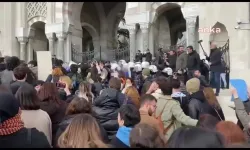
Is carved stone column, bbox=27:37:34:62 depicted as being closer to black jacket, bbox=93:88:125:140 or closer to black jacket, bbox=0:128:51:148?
black jacket, bbox=93:88:125:140

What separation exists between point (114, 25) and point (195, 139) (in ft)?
77.6

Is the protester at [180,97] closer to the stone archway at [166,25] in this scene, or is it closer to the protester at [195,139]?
the protester at [195,139]

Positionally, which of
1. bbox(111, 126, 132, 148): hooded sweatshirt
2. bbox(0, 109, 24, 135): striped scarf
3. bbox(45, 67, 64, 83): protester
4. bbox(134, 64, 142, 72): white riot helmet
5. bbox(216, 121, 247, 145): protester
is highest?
bbox(134, 64, 142, 72): white riot helmet

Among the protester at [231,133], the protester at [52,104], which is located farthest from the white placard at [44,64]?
the protester at [231,133]

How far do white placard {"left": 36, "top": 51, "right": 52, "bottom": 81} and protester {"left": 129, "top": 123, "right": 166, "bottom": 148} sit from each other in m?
5.65

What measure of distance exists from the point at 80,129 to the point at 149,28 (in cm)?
1465

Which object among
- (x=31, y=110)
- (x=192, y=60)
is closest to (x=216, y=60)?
(x=192, y=60)

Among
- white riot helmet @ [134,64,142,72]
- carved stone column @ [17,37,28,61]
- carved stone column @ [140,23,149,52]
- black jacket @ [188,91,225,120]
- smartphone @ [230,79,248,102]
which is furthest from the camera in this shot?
carved stone column @ [17,37,28,61]

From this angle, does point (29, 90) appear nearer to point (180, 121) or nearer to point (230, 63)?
point (180, 121)

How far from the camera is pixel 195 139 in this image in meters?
1.82

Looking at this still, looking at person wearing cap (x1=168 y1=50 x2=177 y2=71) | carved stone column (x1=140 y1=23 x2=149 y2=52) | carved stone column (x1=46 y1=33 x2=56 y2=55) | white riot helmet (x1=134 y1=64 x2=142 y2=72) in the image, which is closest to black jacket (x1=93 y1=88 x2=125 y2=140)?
white riot helmet (x1=134 y1=64 x2=142 y2=72)

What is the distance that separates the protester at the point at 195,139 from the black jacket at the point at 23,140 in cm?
94

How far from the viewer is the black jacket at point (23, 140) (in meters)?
2.38

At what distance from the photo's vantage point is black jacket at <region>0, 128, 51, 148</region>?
2.38 metres
